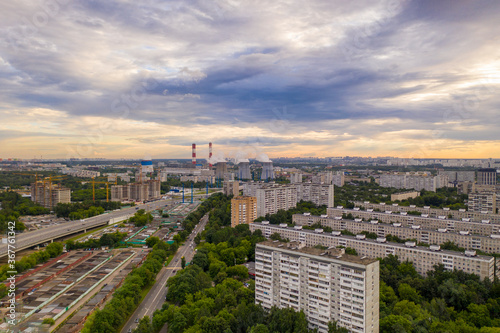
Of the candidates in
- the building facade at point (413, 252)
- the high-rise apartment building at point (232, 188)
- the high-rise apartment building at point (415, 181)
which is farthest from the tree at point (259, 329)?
the high-rise apartment building at point (415, 181)

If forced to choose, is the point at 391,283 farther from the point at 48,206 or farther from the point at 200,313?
the point at 48,206

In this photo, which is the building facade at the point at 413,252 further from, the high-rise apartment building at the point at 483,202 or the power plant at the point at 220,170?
the power plant at the point at 220,170

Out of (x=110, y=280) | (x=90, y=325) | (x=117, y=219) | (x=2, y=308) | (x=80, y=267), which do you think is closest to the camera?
(x=90, y=325)

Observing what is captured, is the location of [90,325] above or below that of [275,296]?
below

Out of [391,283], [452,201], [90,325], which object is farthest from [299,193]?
[90,325]

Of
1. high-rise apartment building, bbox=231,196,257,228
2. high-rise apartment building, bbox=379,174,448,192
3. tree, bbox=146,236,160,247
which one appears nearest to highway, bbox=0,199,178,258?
tree, bbox=146,236,160,247

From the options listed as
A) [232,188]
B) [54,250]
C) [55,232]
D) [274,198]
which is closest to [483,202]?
[274,198]
